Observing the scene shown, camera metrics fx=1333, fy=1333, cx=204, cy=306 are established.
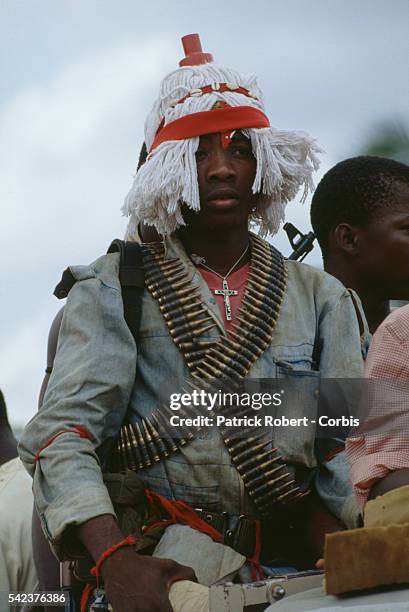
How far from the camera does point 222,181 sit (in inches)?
199

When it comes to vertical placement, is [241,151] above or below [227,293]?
above

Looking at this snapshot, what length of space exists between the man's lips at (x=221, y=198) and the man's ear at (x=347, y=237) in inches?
68.1

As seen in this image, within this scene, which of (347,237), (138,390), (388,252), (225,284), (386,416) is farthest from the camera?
(347,237)

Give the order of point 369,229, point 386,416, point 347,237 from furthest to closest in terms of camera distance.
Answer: point 347,237
point 369,229
point 386,416

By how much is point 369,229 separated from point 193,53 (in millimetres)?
1634

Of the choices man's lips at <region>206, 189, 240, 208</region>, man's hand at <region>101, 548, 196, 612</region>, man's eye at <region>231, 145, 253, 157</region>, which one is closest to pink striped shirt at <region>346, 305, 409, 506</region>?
man's hand at <region>101, 548, 196, 612</region>

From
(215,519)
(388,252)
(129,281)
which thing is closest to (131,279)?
(129,281)

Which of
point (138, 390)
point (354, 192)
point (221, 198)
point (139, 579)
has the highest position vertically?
point (221, 198)

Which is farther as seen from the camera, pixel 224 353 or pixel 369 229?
pixel 369 229

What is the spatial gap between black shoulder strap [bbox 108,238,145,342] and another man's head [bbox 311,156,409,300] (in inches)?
68.0

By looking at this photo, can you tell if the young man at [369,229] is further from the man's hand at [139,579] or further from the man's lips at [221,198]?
the man's hand at [139,579]

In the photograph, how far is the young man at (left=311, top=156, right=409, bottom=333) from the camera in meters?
6.49

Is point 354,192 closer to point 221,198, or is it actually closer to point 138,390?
point 221,198

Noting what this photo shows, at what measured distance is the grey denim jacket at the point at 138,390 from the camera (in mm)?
4523
